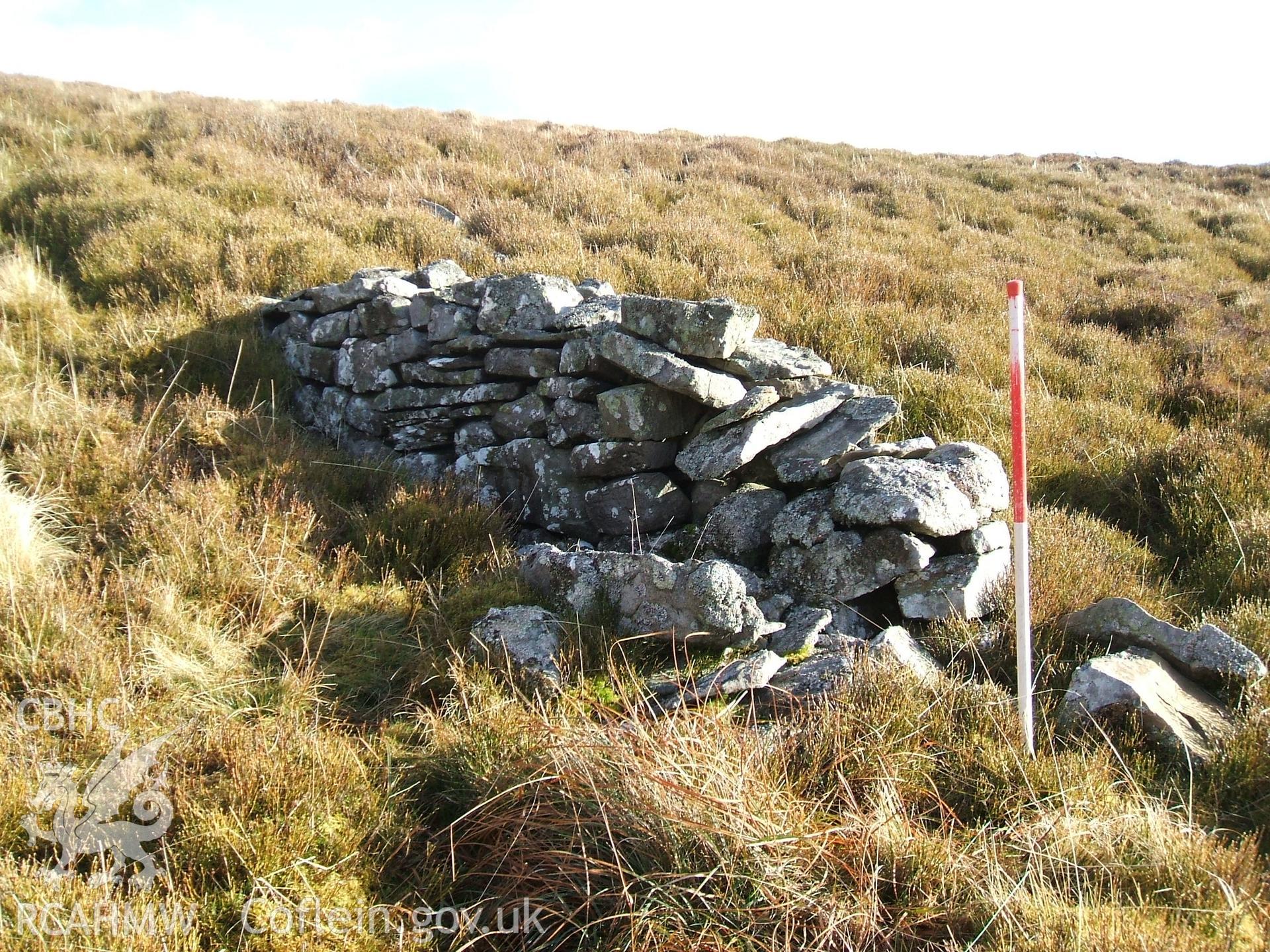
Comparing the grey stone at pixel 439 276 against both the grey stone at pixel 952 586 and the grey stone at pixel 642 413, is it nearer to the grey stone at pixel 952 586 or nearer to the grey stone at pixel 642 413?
the grey stone at pixel 642 413

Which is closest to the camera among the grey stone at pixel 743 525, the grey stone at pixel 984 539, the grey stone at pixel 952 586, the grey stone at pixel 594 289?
the grey stone at pixel 952 586

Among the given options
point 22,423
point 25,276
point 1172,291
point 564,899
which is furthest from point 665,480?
point 1172,291

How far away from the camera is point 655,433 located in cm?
520

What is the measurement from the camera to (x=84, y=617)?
3725mm

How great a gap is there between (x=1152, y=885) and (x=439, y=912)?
2.25m

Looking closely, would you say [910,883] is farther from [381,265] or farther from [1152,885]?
[381,265]

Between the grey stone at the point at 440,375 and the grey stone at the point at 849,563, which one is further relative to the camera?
the grey stone at the point at 440,375

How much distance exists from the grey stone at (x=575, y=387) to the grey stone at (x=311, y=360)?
87.8 inches

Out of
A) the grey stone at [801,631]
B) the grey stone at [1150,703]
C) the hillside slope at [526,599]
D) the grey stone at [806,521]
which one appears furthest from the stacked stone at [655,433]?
the grey stone at [1150,703]

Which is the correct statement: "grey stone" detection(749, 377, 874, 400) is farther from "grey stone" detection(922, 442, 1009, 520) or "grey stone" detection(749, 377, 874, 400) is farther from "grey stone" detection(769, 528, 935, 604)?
"grey stone" detection(769, 528, 935, 604)

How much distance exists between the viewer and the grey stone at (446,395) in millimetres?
6008

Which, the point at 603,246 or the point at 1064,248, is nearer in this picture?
the point at 603,246

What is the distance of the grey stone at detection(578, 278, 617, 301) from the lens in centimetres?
659

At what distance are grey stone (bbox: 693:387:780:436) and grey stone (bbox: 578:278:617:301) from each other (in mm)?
1945
